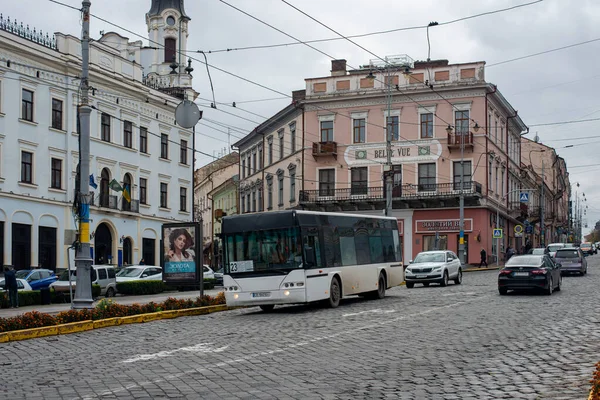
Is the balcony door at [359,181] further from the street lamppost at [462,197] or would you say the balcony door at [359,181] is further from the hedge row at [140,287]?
the hedge row at [140,287]

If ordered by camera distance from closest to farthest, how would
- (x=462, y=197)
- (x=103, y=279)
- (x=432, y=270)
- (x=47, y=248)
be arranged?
(x=432, y=270) < (x=103, y=279) < (x=47, y=248) < (x=462, y=197)

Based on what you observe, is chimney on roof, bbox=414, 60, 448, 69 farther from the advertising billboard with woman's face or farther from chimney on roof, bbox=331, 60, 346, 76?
the advertising billboard with woman's face

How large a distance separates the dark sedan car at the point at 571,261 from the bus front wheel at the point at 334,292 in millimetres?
23710


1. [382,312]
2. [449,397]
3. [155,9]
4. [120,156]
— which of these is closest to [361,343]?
[449,397]

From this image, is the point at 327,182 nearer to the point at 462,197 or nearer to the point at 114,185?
the point at 462,197

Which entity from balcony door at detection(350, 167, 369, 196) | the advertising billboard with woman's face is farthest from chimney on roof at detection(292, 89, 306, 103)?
the advertising billboard with woman's face

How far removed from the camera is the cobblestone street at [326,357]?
10008 mm

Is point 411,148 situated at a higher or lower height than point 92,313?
higher

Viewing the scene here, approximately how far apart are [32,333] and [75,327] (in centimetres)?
131

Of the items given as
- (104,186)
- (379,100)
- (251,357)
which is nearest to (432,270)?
(251,357)

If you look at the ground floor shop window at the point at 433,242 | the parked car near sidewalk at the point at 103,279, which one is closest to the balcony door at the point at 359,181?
the ground floor shop window at the point at 433,242

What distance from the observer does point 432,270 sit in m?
34.8

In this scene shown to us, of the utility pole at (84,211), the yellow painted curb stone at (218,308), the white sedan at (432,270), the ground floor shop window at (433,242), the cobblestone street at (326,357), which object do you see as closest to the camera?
the cobblestone street at (326,357)

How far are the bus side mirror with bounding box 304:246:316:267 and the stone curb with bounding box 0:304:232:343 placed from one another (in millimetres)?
3488
